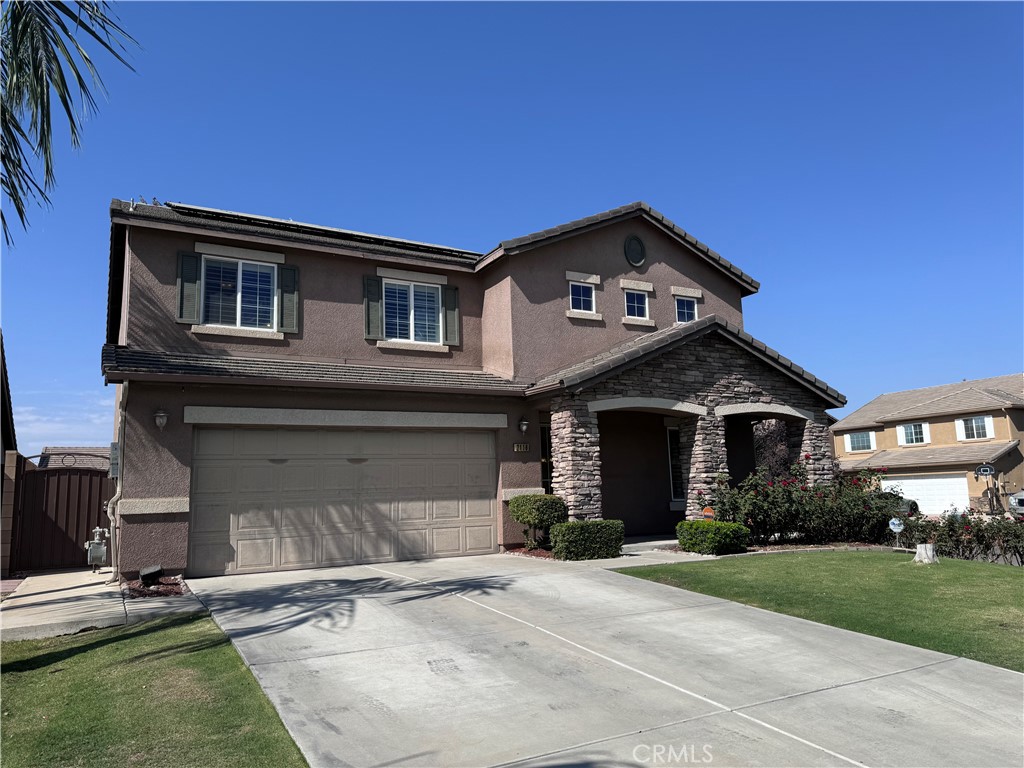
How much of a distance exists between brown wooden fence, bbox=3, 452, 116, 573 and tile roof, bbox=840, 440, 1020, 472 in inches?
1185

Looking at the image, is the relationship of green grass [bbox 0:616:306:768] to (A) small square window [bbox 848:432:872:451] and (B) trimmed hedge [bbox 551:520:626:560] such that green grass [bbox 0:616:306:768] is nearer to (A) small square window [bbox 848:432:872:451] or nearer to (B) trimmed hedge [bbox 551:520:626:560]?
(B) trimmed hedge [bbox 551:520:626:560]

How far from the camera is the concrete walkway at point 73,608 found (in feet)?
27.0

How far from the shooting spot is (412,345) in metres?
15.7

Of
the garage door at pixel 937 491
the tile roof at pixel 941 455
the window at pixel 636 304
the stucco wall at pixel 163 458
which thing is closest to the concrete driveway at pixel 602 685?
the stucco wall at pixel 163 458

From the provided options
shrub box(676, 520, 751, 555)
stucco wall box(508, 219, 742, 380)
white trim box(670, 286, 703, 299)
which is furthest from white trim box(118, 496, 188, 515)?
white trim box(670, 286, 703, 299)

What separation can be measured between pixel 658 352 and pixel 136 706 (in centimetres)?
1190

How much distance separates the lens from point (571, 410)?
14.2 metres

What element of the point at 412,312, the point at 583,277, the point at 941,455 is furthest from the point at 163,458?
the point at 941,455

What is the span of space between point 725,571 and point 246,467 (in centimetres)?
861

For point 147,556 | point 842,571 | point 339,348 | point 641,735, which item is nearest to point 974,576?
point 842,571

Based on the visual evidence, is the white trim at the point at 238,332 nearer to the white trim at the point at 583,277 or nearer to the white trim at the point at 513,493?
the white trim at the point at 513,493

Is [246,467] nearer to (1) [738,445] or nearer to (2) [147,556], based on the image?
(2) [147,556]

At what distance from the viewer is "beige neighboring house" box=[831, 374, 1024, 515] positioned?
1305 inches

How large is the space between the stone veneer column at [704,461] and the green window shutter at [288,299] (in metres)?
9.11
